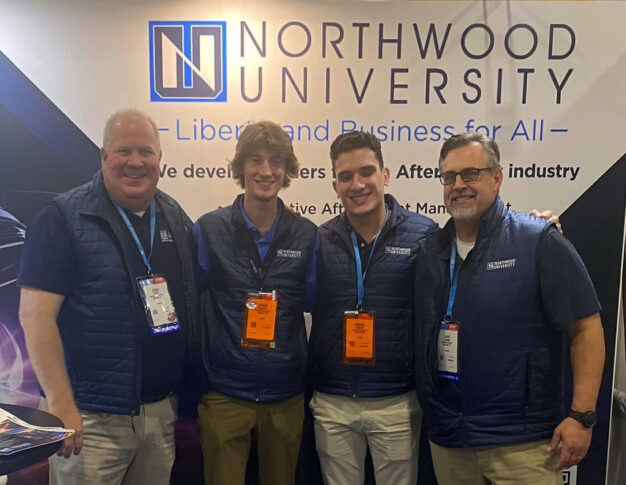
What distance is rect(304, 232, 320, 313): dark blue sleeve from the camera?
2.07m

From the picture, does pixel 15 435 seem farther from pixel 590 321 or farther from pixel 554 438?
pixel 590 321

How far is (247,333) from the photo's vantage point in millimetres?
1934

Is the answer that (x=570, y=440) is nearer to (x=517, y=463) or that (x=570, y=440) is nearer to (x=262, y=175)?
(x=517, y=463)

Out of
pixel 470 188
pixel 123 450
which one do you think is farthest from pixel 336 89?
pixel 123 450

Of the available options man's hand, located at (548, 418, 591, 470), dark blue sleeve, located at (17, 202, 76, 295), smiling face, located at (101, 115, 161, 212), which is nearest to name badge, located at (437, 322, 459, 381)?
man's hand, located at (548, 418, 591, 470)

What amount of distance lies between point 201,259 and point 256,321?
0.37m

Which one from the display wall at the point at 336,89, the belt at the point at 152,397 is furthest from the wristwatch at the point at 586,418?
the belt at the point at 152,397

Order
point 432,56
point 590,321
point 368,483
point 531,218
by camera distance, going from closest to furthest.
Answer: point 590,321, point 531,218, point 432,56, point 368,483

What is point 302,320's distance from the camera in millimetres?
2072

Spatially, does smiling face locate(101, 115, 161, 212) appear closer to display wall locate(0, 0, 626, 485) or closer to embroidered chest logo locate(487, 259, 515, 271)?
display wall locate(0, 0, 626, 485)

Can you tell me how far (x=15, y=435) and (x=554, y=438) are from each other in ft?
5.90

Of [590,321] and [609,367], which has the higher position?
[590,321]

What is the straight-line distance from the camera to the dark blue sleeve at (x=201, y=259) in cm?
203

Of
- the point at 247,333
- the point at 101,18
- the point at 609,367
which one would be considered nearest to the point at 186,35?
the point at 101,18
